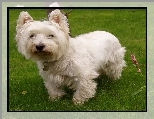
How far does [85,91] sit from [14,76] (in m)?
1.67

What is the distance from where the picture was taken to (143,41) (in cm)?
1020

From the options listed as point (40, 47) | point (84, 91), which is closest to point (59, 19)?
point (40, 47)

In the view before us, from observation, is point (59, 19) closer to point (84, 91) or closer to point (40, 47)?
point (40, 47)

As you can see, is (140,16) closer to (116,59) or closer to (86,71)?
(116,59)

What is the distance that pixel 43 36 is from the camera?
679cm

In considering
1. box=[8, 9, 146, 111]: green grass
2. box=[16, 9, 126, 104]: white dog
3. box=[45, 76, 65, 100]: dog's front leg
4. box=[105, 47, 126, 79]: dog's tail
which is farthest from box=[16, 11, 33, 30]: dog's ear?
box=[105, 47, 126, 79]: dog's tail

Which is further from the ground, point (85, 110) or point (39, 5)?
point (39, 5)

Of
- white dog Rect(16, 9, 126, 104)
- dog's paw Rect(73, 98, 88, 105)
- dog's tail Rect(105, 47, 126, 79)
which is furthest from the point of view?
dog's tail Rect(105, 47, 126, 79)

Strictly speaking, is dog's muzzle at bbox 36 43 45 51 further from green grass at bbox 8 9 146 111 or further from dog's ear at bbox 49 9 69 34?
green grass at bbox 8 9 146 111

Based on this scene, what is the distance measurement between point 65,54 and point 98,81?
5.04 feet

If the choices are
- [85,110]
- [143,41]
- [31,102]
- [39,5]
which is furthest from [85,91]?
[143,41]

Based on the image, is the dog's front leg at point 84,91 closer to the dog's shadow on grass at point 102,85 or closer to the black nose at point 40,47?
the dog's shadow on grass at point 102,85

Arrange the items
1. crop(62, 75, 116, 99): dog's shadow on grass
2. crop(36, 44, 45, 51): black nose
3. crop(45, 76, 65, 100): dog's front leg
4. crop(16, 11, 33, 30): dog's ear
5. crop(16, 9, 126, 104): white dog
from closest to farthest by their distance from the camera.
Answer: crop(36, 44, 45, 51): black nose, crop(16, 9, 126, 104): white dog, crop(16, 11, 33, 30): dog's ear, crop(45, 76, 65, 100): dog's front leg, crop(62, 75, 116, 99): dog's shadow on grass

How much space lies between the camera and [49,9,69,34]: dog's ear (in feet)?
22.5
